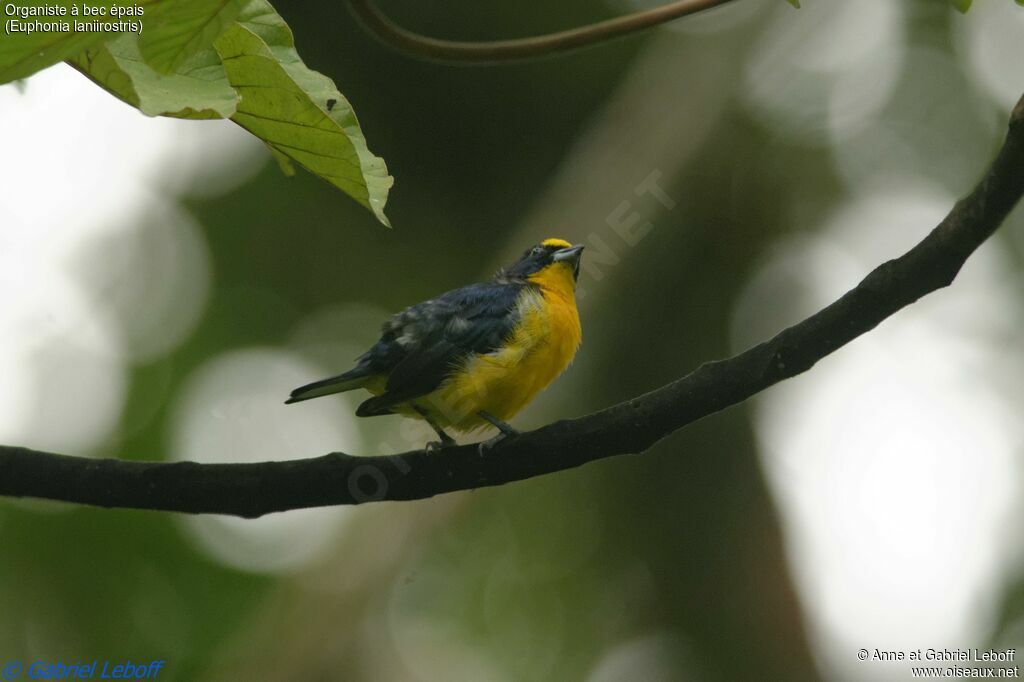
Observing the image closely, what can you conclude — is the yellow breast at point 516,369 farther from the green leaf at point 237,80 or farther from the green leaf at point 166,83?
the green leaf at point 166,83

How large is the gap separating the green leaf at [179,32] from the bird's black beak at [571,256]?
4264 millimetres

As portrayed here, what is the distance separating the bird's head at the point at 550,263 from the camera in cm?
599

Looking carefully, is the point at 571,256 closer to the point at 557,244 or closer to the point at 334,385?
the point at 557,244

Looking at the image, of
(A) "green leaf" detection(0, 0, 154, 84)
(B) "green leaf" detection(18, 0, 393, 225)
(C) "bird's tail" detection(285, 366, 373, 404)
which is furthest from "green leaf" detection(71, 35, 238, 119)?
(C) "bird's tail" detection(285, 366, 373, 404)

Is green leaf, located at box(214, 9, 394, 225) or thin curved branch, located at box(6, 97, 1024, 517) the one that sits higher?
green leaf, located at box(214, 9, 394, 225)

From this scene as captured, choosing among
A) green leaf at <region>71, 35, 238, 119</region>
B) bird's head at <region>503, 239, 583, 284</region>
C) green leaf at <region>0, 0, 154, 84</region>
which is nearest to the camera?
green leaf at <region>0, 0, 154, 84</region>

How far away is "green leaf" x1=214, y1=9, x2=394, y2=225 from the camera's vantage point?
212 centimetres

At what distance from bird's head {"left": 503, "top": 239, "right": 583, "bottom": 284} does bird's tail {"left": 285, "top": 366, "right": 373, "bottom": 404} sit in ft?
4.36

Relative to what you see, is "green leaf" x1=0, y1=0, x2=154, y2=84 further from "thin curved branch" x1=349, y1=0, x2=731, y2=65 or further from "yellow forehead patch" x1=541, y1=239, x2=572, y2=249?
"yellow forehead patch" x1=541, y1=239, x2=572, y2=249

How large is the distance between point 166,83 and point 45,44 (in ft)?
0.75

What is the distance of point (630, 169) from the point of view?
8.16m

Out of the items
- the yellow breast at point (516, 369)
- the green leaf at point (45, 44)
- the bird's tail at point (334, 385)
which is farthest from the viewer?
the yellow breast at point (516, 369)

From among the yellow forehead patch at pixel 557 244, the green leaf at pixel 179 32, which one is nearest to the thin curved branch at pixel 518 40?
the green leaf at pixel 179 32

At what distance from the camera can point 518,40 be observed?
8.71 feet
